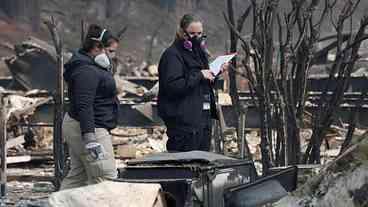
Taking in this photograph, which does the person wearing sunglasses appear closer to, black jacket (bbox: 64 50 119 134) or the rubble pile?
black jacket (bbox: 64 50 119 134)

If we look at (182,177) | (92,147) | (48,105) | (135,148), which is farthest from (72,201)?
(48,105)

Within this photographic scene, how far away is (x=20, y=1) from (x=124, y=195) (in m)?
37.0

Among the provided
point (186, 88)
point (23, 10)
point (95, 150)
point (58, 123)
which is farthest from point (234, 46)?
point (23, 10)

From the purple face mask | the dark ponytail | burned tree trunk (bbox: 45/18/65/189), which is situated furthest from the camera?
burned tree trunk (bbox: 45/18/65/189)

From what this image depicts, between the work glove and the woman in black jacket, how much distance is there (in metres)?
0.76

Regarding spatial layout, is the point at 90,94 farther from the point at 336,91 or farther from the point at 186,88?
the point at 336,91

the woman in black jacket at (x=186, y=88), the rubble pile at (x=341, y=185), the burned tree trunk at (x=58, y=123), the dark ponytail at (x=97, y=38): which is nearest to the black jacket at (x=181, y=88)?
the woman in black jacket at (x=186, y=88)

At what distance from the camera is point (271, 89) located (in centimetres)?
755

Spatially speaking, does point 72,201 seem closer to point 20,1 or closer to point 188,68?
point 188,68

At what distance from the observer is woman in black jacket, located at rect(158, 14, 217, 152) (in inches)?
276

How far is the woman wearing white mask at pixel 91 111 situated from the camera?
662 centimetres

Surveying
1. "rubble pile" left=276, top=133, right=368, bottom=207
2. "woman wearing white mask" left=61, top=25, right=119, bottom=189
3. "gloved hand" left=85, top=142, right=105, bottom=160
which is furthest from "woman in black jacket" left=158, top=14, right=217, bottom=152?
"rubble pile" left=276, top=133, right=368, bottom=207

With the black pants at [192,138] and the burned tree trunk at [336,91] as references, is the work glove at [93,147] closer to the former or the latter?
the black pants at [192,138]

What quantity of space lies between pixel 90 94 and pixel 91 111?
0.45ft
